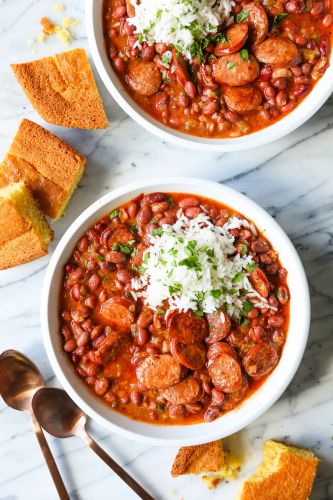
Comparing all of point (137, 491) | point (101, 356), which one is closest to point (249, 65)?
point (101, 356)

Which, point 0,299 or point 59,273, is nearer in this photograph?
point 59,273

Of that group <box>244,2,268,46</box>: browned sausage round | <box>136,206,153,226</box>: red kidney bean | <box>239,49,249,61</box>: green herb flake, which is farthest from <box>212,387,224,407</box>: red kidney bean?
<box>244,2,268,46</box>: browned sausage round

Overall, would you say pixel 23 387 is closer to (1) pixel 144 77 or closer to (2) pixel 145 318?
(2) pixel 145 318

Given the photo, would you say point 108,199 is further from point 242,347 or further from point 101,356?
point 242,347

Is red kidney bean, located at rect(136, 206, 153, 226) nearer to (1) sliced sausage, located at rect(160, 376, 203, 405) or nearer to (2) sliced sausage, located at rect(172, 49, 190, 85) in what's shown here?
(2) sliced sausage, located at rect(172, 49, 190, 85)

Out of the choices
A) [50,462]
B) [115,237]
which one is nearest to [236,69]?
[115,237]

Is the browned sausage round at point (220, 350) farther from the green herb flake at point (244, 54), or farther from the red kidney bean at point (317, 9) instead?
the red kidney bean at point (317, 9)
